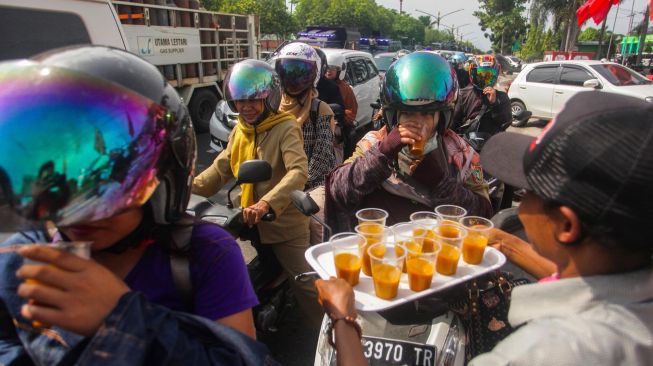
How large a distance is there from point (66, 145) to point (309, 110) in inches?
117

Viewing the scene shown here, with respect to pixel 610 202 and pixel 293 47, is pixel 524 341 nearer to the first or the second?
pixel 610 202

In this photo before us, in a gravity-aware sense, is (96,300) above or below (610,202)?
below

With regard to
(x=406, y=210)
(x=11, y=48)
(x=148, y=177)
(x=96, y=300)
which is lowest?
(x=406, y=210)

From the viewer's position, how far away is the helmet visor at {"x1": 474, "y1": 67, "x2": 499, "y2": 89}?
583 cm

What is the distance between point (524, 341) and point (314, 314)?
2.22 meters

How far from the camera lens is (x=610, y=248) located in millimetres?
1039

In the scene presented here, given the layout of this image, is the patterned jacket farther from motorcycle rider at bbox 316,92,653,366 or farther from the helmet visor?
the helmet visor

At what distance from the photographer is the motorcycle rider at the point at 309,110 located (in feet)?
11.8

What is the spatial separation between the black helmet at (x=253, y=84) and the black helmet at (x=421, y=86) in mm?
962

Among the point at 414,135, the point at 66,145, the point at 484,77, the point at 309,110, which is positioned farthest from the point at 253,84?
the point at 484,77

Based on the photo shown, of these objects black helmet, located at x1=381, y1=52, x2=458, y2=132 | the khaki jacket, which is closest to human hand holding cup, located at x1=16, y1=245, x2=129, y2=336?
black helmet, located at x1=381, y1=52, x2=458, y2=132

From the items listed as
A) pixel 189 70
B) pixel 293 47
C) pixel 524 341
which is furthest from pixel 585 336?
pixel 189 70

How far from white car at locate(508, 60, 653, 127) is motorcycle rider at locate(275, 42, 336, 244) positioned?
8600 millimetres

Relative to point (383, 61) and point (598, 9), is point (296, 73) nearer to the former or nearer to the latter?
point (598, 9)
